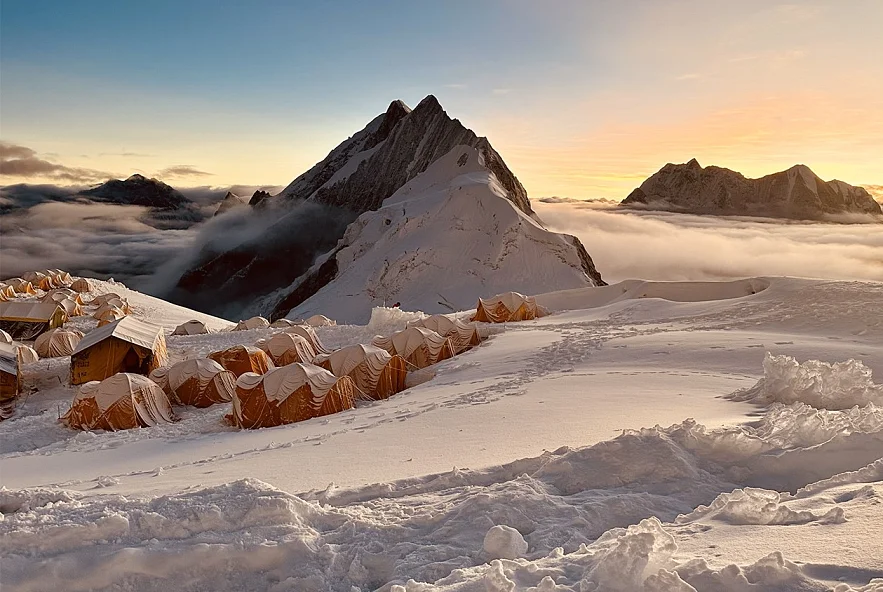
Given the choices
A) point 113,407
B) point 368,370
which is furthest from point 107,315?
point 368,370

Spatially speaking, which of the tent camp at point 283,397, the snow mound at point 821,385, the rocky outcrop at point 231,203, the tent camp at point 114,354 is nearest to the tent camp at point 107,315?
the tent camp at point 114,354

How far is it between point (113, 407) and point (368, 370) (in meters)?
6.84

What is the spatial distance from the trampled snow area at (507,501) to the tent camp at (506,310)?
1727 cm

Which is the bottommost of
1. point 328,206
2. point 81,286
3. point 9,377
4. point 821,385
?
point 9,377

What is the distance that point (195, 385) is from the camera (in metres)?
18.4

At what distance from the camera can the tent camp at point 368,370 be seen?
18.2 meters

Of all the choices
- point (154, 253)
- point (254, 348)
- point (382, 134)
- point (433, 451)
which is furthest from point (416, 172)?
point (154, 253)

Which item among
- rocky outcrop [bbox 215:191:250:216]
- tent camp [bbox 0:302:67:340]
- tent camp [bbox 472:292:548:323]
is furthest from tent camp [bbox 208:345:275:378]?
rocky outcrop [bbox 215:191:250:216]

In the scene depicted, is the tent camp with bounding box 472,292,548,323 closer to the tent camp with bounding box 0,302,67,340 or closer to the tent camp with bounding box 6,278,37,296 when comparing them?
the tent camp with bounding box 0,302,67,340

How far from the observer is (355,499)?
5910 millimetres

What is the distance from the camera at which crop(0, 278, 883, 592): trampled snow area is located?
12.4 feet

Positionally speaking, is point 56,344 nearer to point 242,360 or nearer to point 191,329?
point 191,329

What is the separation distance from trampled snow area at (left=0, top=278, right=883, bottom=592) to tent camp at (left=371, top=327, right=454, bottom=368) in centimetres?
903

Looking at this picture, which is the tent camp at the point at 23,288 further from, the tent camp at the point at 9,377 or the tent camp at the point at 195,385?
the tent camp at the point at 195,385
